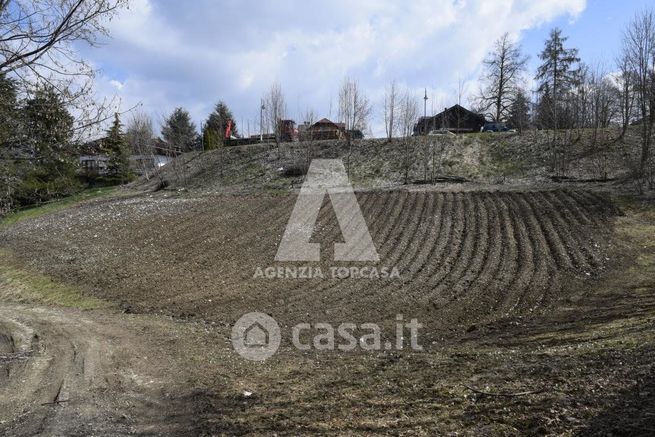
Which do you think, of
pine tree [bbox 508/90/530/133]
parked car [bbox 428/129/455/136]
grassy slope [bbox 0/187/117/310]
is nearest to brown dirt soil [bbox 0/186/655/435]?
grassy slope [bbox 0/187/117/310]

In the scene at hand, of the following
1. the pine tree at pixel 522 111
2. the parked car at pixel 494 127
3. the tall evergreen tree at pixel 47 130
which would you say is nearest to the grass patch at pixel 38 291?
the tall evergreen tree at pixel 47 130

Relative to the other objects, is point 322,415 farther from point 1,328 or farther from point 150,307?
point 1,328

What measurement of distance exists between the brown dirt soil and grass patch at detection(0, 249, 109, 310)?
11.1 inches

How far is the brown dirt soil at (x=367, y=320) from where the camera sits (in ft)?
15.4

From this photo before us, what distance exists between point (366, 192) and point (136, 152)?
27.3 m

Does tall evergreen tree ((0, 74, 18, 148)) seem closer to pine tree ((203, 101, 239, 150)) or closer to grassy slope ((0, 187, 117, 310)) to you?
grassy slope ((0, 187, 117, 310))

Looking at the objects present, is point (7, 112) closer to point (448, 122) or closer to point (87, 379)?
point (87, 379)

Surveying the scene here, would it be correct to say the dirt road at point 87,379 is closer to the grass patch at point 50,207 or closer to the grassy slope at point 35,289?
the grassy slope at point 35,289

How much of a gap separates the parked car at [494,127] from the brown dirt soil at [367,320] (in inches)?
885

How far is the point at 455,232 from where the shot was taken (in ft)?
49.1

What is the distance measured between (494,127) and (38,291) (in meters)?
38.3

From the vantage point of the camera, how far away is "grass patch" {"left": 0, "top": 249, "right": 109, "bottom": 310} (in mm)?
11812

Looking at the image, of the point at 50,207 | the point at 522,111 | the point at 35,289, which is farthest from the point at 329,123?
the point at 35,289

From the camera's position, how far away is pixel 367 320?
9242mm
